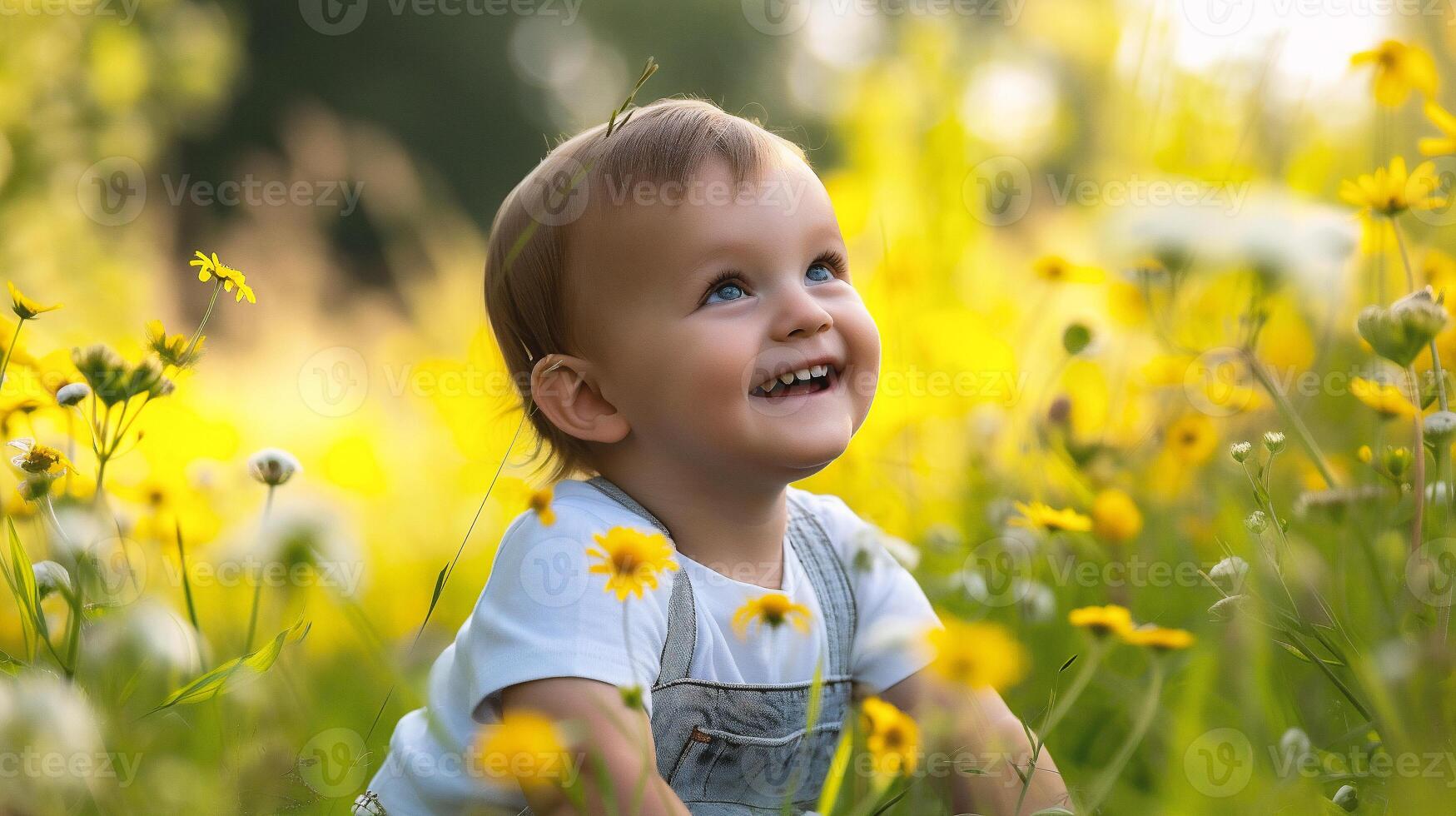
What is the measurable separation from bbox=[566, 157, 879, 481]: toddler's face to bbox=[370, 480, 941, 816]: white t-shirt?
119mm

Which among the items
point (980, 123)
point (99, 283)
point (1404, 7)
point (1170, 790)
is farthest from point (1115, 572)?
point (99, 283)

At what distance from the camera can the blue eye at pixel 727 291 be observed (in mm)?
1107

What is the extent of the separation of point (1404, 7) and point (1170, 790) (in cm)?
149

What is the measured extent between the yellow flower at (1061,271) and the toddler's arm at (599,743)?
0.92m

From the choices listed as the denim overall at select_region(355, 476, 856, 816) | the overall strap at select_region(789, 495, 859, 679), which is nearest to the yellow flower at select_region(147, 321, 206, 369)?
the denim overall at select_region(355, 476, 856, 816)

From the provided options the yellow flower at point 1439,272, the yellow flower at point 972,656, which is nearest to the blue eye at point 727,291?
the yellow flower at point 972,656

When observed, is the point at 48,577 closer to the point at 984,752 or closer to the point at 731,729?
the point at 731,729

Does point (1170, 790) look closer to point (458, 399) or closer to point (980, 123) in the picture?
point (458, 399)

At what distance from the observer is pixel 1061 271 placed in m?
1.64

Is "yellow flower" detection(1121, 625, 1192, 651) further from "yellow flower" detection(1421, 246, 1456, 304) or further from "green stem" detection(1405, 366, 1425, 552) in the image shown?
"yellow flower" detection(1421, 246, 1456, 304)

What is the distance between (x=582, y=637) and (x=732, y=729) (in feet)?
0.66

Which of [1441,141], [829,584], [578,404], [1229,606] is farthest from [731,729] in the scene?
[1441,141]

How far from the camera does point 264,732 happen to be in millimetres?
1357

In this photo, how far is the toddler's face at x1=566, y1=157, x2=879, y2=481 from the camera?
3.54 ft
